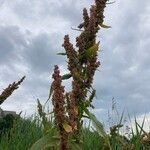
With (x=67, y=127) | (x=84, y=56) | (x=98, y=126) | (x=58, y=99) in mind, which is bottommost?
(x=67, y=127)

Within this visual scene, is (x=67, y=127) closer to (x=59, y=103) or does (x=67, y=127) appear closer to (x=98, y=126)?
(x=59, y=103)

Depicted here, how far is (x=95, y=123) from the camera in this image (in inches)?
102

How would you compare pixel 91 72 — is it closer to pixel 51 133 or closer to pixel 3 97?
pixel 51 133

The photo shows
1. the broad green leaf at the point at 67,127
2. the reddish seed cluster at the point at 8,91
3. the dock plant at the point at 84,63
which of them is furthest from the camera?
the reddish seed cluster at the point at 8,91

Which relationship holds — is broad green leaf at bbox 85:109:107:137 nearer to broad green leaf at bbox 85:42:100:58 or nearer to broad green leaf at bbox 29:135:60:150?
broad green leaf at bbox 29:135:60:150

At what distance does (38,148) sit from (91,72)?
51cm

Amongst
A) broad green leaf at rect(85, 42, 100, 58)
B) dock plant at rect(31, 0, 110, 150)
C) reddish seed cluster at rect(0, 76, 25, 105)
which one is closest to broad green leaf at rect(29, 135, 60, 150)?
dock plant at rect(31, 0, 110, 150)

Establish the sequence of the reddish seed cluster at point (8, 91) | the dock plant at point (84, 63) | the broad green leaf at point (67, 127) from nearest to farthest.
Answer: the broad green leaf at point (67, 127), the dock plant at point (84, 63), the reddish seed cluster at point (8, 91)

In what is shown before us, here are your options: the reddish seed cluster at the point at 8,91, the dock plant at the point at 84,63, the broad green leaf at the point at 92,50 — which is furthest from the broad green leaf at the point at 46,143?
the reddish seed cluster at the point at 8,91

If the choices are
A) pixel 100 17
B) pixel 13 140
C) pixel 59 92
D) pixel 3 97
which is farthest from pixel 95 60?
pixel 13 140

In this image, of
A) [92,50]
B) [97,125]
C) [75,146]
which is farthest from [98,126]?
[92,50]

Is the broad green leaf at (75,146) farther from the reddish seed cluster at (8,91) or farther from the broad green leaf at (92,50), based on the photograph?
the reddish seed cluster at (8,91)

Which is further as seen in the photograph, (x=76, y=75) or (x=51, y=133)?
(x=51, y=133)

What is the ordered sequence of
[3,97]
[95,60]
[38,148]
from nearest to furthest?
[38,148], [95,60], [3,97]
